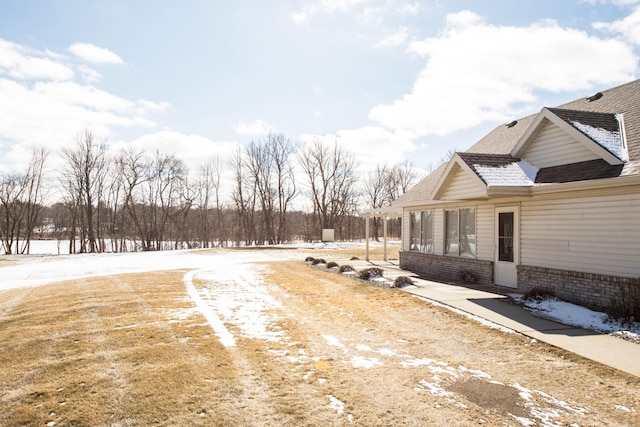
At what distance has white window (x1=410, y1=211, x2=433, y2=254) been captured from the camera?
1401 centimetres

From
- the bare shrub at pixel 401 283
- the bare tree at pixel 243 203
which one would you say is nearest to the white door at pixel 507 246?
the bare shrub at pixel 401 283

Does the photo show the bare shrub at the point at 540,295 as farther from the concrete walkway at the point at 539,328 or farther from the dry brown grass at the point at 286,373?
the dry brown grass at the point at 286,373

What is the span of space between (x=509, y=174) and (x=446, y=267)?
14.5 feet

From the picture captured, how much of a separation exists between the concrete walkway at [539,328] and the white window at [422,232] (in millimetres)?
4225

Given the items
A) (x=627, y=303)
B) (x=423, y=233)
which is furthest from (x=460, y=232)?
(x=627, y=303)

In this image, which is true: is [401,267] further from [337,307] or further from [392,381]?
[392,381]

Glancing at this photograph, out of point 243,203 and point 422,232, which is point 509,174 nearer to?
point 422,232

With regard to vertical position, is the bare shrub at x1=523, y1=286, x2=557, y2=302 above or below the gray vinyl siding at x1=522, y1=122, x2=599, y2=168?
below

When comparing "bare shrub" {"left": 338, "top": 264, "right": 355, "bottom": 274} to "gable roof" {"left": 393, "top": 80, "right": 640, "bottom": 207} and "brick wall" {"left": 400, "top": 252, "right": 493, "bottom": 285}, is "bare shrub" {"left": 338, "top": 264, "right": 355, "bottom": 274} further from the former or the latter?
"gable roof" {"left": 393, "top": 80, "right": 640, "bottom": 207}

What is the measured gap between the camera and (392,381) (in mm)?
4191

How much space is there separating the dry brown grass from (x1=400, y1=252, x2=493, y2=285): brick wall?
4.14m

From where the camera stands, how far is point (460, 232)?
12.3 meters

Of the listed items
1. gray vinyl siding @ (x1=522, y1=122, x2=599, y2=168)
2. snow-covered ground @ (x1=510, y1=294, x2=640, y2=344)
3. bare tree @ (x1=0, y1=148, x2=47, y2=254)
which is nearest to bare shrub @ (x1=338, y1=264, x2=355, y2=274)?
snow-covered ground @ (x1=510, y1=294, x2=640, y2=344)

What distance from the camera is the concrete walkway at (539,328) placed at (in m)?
4.87
